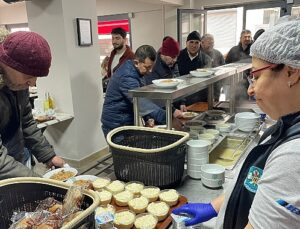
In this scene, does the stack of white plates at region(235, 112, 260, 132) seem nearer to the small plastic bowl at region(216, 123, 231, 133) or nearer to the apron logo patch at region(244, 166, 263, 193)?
the small plastic bowl at region(216, 123, 231, 133)

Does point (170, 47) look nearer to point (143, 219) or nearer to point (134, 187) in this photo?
point (134, 187)

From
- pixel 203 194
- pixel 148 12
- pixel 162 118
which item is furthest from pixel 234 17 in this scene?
pixel 203 194

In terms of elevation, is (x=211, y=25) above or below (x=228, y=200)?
above

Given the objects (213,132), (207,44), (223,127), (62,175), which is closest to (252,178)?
(62,175)

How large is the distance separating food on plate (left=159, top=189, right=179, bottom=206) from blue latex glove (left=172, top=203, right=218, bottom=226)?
4.0 inches

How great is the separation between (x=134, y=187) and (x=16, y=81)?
0.69 meters

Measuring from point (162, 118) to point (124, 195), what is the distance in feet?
2.18

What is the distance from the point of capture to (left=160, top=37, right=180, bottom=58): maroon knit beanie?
256 cm

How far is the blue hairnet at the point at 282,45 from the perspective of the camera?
62 centimetres

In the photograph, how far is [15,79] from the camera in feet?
3.86

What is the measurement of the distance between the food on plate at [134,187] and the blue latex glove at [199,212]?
0.78 feet

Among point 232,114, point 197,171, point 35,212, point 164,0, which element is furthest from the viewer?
point 164,0

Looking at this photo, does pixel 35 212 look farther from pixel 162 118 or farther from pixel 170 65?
pixel 170 65

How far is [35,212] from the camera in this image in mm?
926
